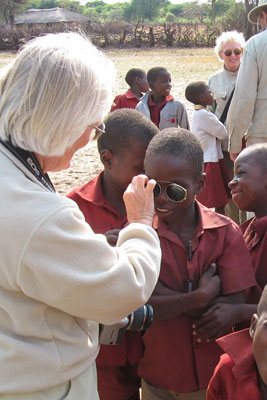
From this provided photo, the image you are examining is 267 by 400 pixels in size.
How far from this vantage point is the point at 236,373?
1.77 metres

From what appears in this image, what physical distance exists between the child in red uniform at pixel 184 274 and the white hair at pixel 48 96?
69cm

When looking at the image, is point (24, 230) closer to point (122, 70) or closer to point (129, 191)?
point (129, 191)

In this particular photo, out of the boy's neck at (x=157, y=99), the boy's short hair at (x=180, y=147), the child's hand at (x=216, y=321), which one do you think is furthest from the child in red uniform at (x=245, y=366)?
the boy's neck at (x=157, y=99)

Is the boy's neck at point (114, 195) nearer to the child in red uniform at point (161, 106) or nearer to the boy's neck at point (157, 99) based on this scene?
the child in red uniform at point (161, 106)

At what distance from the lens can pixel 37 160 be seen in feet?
5.26

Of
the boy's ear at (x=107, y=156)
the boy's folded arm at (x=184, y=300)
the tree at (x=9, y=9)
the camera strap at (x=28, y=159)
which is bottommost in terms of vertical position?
the tree at (x=9, y=9)

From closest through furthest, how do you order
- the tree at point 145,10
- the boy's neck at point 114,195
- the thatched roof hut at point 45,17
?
the boy's neck at point 114,195 < the thatched roof hut at point 45,17 < the tree at point 145,10

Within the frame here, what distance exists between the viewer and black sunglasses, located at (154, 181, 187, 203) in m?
2.18

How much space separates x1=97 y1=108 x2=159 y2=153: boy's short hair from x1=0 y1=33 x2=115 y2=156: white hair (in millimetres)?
938

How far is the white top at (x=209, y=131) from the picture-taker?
16.3ft

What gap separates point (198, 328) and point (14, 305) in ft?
3.00

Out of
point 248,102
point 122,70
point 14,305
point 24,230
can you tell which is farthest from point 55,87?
point 122,70

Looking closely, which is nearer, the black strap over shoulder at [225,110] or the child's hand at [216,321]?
the child's hand at [216,321]

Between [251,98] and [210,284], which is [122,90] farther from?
[210,284]
